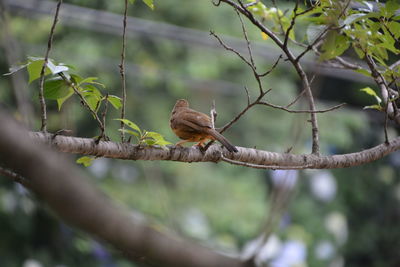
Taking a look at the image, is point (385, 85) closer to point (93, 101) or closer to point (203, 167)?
point (93, 101)

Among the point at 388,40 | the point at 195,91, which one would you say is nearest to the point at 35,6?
the point at 195,91

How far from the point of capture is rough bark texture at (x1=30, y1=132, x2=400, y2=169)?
2230 mm

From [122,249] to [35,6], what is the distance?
7057mm

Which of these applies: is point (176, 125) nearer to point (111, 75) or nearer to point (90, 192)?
point (90, 192)

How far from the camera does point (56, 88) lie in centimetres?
222

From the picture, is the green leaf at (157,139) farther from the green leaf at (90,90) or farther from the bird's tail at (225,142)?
the bird's tail at (225,142)

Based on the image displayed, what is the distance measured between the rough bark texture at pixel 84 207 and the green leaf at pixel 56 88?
154 cm

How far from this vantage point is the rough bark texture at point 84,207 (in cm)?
67

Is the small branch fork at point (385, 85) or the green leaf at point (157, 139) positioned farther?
the small branch fork at point (385, 85)

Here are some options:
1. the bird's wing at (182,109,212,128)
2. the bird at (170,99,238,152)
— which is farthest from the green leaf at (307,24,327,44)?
the bird's wing at (182,109,212,128)

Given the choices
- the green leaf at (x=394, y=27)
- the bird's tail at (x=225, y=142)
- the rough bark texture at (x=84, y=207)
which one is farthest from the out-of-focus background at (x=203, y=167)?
the rough bark texture at (x=84, y=207)

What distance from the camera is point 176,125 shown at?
3.62 meters

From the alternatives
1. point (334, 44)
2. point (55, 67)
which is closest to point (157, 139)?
point (55, 67)

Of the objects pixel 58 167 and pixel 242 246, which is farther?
pixel 242 246
